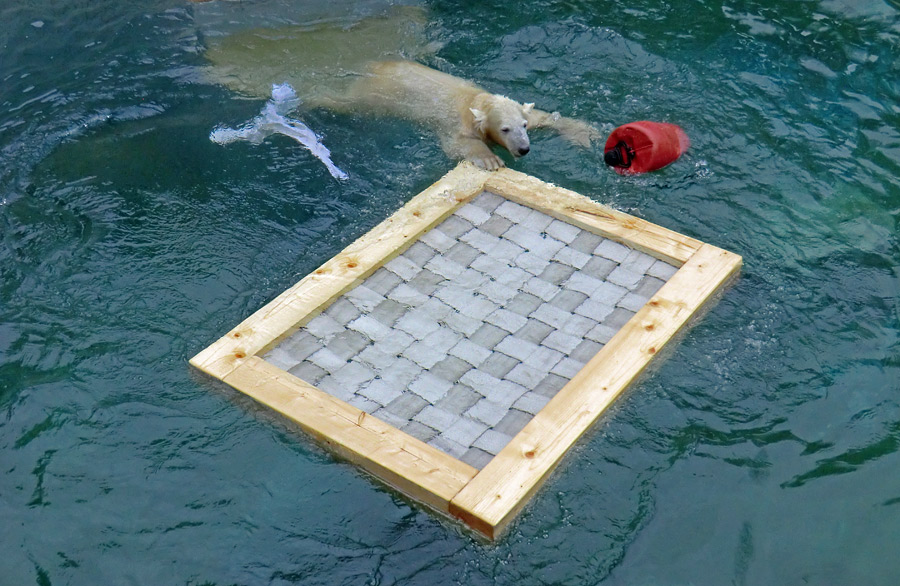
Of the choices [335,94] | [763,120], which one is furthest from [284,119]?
[763,120]

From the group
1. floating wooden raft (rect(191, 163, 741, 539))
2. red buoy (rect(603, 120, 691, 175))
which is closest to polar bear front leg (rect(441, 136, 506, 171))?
floating wooden raft (rect(191, 163, 741, 539))

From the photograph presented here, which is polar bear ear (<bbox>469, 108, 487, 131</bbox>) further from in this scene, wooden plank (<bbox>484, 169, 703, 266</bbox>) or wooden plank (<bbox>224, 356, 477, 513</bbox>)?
wooden plank (<bbox>224, 356, 477, 513</bbox>)

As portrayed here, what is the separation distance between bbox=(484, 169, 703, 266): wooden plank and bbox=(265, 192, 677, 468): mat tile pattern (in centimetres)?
6

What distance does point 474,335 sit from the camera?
17.2 feet

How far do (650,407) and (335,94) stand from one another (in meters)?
4.12

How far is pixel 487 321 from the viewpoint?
5344 millimetres

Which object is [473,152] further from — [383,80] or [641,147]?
[383,80]

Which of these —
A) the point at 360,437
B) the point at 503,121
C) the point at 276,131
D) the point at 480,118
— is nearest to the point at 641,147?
the point at 503,121

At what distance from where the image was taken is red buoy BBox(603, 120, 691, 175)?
21.1ft

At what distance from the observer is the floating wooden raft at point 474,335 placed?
178 inches

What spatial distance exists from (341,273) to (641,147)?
2.39m

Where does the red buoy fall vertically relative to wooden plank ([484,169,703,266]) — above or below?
above

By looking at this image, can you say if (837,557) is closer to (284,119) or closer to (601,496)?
(601,496)

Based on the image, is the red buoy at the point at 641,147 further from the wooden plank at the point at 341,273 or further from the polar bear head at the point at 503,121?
the wooden plank at the point at 341,273
